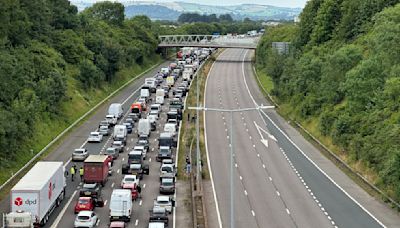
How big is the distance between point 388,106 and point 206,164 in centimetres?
1664

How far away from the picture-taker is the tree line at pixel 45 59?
67.2 metres

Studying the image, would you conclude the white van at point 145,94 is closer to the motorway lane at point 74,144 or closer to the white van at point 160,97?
the white van at point 160,97

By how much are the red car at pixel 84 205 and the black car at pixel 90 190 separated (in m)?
2.34

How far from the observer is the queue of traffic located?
43062 millimetres

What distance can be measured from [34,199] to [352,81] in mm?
36689

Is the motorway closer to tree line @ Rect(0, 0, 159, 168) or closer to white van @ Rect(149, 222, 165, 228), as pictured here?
white van @ Rect(149, 222, 165, 228)

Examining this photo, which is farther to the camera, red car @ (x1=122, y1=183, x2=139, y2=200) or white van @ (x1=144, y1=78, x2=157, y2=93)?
white van @ (x1=144, y1=78, x2=157, y2=93)

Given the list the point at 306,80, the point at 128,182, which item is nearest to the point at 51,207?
the point at 128,182

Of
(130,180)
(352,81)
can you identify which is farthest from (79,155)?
(352,81)

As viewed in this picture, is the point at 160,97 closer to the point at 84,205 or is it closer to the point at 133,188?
the point at 133,188

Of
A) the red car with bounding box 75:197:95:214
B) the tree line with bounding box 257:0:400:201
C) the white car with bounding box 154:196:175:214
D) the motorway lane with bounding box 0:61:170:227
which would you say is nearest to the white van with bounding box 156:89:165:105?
the motorway lane with bounding box 0:61:170:227

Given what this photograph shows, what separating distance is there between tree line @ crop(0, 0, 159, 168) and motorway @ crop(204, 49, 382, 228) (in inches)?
693

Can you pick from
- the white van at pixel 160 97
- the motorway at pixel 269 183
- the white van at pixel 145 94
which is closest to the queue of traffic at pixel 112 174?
the motorway at pixel 269 183

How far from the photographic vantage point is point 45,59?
9219 centimetres
